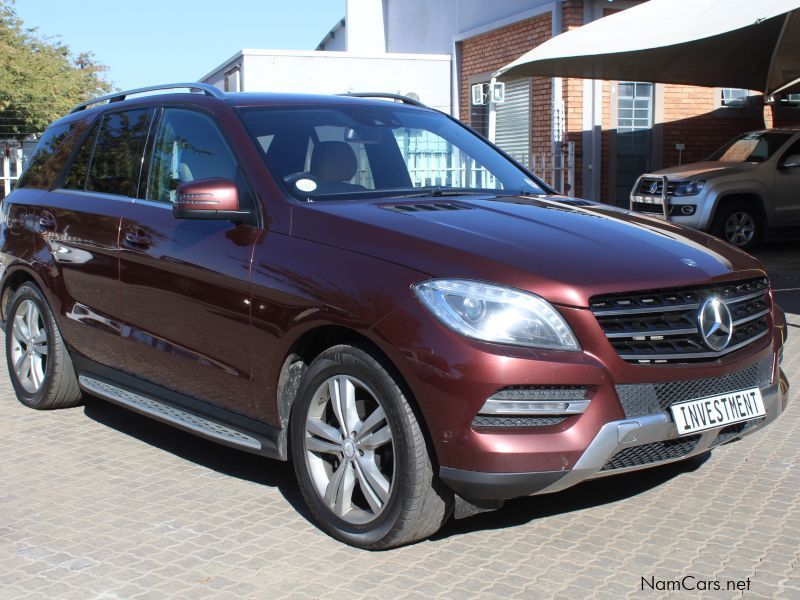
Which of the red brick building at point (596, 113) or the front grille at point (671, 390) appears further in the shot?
the red brick building at point (596, 113)

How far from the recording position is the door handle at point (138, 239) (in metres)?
5.19

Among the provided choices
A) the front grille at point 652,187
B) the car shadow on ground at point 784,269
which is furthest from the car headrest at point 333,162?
the front grille at point 652,187

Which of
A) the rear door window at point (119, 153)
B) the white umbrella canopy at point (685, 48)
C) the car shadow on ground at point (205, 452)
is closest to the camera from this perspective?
the car shadow on ground at point (205, 452)

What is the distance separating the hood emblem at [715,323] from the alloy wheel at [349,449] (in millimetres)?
1246

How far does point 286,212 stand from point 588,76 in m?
12.2

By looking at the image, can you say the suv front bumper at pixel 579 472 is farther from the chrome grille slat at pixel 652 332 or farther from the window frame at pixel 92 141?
the window frame at pixel 92 141

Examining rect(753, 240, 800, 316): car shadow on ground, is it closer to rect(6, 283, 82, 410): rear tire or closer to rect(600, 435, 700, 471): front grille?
rect(600, 435, 700, 471): front grille

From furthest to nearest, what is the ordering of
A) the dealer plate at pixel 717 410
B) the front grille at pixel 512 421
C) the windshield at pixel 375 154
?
the windshield at pixel 375 154
the dealer plate at pixel 717 410
the front grille at pixel 512 421

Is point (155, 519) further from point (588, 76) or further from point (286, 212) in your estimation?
point (588, 76)

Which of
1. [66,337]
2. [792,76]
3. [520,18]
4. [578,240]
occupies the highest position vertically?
[520,18]

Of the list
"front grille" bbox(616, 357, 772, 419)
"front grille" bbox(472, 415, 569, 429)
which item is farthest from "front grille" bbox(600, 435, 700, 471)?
"front grille" bbox(472, 415, 569, 429)

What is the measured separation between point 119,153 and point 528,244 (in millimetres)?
2780

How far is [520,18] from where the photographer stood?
786 inches

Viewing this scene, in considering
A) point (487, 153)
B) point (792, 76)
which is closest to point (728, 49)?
point (792, 76)
